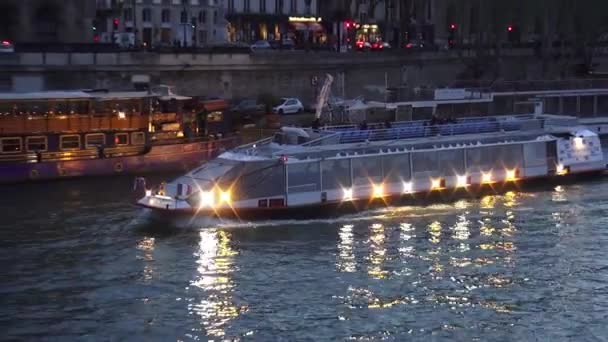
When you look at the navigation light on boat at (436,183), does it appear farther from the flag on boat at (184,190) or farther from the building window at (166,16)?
the building window at (166,16)

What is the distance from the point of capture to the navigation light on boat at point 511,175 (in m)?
25.3

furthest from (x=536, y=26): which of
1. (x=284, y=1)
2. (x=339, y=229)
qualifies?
(x=339, y=229)

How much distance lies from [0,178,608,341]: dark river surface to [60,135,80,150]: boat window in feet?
15.5

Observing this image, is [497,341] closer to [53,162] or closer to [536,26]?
[53,162]

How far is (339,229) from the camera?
68.2ft

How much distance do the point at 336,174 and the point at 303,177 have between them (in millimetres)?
774

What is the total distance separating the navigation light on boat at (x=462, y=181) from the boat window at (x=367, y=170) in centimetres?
216

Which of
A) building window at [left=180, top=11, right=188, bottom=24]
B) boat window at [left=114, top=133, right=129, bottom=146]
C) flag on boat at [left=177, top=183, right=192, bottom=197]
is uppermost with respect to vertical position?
building window at [left=180, top=11, right=188, bottom=24]

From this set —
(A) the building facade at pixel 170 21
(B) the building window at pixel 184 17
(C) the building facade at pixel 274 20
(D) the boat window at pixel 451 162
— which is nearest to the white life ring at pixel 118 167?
(D) the boat window at pixel 451 162

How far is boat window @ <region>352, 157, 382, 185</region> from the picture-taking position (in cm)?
2266

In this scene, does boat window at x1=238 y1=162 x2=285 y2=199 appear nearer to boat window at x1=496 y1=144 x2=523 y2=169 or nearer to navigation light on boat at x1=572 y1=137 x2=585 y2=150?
Result: boat window at x1=496 y1=144 x2=523 y2=169

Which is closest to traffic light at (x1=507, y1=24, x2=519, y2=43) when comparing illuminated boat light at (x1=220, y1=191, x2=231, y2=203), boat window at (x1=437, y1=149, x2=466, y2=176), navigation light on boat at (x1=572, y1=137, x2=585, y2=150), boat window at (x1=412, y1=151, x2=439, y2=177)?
navigation light on boat at (x1=572, y1=137, x2=585, y2=150)

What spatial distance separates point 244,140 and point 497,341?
18.9 meters

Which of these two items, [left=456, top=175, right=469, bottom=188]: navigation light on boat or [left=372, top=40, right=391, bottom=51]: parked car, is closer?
[left=456, top=175, right=469, bottom=188]: navigation light on boat
